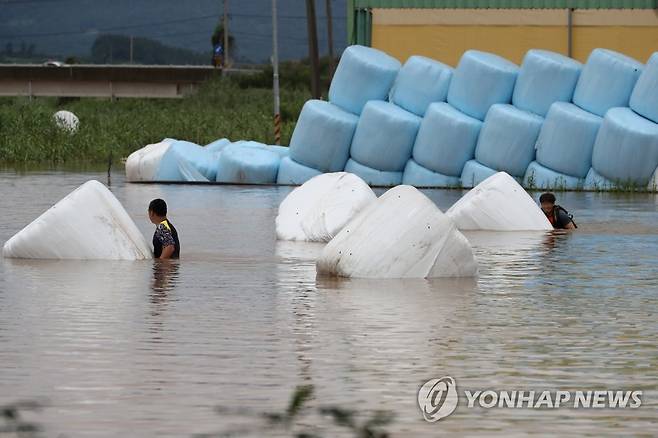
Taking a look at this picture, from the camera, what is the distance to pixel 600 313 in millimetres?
14438

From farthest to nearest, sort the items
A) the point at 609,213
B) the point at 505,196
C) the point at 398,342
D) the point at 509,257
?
1. the point at 609,213
2. the point at 505,196
3. the point at 509,257
4. the point at 398,342

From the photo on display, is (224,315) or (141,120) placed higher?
(224,315)

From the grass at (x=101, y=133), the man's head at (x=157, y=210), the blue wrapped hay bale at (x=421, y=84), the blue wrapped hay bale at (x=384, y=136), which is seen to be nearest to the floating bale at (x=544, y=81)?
the blue wrapped hay bale at (x=421, y=84)

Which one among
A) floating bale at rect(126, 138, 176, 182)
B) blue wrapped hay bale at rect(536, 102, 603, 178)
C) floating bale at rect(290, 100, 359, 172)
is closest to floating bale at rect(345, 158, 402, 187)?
floating bale at rect(290, 100, 359, 172)

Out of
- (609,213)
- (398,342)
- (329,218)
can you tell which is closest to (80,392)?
(398,342)

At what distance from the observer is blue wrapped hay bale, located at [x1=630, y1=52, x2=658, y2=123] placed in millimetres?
32759

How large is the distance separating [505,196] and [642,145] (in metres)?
9.84

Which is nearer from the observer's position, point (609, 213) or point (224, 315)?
point (224, 315)

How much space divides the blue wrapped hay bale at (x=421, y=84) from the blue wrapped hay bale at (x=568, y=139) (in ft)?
8.51

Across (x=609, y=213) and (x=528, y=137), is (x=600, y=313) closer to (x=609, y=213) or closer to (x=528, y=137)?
(x=609, y=213)

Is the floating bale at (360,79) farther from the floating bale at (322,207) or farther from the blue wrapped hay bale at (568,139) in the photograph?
the floating bale at (322,207)

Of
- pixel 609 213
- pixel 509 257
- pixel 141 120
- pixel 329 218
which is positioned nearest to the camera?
pixel 509 257

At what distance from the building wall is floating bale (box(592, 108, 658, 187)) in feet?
27.4

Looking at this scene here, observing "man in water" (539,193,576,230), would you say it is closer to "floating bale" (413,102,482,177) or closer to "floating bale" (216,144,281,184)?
"floating bale" (413,102,482,177)
